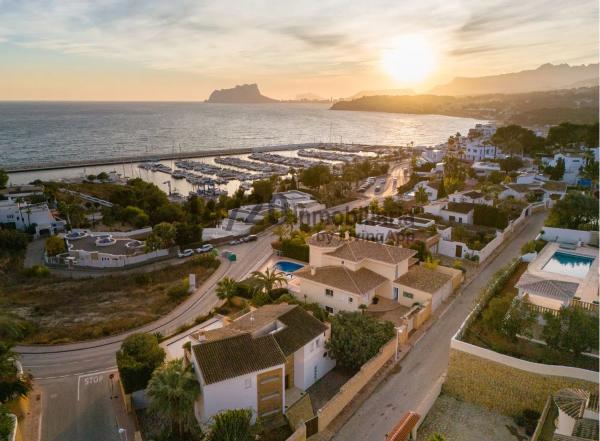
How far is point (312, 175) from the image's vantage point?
208 ft

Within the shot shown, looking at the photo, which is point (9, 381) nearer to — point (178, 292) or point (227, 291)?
point (178, 292)

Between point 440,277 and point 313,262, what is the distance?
8474 mm

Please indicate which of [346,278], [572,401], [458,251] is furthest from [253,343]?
[458,251]

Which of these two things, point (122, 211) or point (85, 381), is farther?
point (122, 211)

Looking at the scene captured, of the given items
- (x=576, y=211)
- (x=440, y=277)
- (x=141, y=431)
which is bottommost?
(x=141, y=431)

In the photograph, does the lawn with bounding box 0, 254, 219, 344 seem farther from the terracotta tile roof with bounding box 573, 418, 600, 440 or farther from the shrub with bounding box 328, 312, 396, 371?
the terracotta tile roof with bounding box 573, 418, 600, 440

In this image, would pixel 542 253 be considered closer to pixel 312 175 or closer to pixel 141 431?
pixel 141 431

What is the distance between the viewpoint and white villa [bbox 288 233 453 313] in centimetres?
2506

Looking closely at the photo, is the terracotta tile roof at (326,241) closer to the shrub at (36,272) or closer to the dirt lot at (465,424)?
the dirt lot at (465,424)

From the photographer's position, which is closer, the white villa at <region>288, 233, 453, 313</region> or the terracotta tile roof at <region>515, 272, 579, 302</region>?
the terracotta tile roof at <region>515, 272, 579, 302</region>

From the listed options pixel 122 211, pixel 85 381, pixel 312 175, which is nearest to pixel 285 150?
pixel 312 175

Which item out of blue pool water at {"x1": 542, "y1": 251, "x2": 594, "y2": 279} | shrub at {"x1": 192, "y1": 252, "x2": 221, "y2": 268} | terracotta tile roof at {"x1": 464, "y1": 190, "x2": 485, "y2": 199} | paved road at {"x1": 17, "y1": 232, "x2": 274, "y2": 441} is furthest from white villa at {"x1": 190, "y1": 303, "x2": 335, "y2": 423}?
terracotta tile roof at {"x1": 464, "y1": 190, "x2": 485, "y2": 199}

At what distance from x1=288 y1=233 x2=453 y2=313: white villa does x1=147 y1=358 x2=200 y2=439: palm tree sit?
11103 mm

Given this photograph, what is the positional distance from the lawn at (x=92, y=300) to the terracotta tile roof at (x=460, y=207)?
23.4 m
